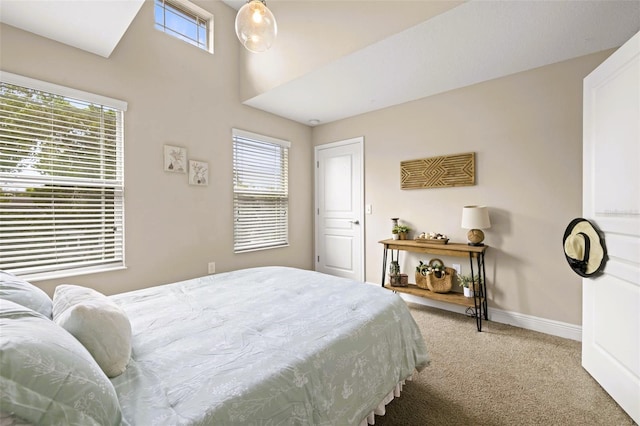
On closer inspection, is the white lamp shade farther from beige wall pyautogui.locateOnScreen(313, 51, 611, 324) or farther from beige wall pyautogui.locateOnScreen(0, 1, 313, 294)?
beige wall pyautogui.locateOnScreen(0, 1, 313, 294)

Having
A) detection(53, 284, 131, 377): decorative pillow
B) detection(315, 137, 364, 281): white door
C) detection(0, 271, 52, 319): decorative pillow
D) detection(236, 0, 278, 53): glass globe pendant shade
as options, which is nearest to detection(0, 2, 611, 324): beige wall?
detection(315, 137, 364, 281): white door

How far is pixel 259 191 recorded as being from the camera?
12.8ft

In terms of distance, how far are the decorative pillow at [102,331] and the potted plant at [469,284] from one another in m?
2.91

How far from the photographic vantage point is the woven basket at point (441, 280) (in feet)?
10.2

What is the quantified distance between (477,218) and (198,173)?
3.00m

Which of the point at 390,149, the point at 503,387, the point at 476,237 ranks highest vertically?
the point at 390,149

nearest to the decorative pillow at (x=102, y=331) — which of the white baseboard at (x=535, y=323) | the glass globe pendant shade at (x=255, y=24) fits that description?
the glass globe pendant shade at (x=255, y=24)

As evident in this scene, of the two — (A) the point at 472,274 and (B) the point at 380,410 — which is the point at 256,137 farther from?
(B) the point at 380,410

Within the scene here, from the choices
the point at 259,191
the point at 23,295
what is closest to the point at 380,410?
the point at 23,295

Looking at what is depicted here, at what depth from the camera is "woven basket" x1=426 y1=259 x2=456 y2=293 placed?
10.2ft

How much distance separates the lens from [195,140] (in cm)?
319

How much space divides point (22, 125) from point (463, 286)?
13.6 feet

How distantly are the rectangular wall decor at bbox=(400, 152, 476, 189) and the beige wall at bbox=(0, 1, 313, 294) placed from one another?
2047 millimetres

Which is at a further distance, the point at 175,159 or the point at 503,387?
the point at 175,159
